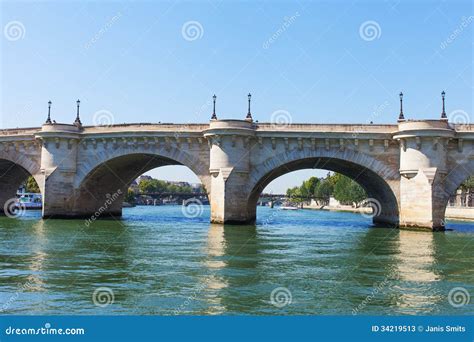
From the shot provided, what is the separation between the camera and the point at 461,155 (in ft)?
137

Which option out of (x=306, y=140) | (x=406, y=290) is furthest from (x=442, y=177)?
(x=406, y=290)

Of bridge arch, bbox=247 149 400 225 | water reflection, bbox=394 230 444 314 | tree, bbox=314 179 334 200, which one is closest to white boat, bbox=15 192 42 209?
bridge arch, bbox=247 149 400 225

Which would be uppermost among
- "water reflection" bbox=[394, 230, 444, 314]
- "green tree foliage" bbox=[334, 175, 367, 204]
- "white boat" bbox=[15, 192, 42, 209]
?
"green tree foliage" bbox=[334, 175, 367, 204]

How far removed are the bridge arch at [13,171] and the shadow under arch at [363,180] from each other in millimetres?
20652

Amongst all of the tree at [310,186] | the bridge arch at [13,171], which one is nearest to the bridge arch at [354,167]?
the bridge arch at [13,171]

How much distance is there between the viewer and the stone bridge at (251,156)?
40.9 metres

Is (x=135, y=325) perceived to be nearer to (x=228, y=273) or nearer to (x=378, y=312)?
(x=378, y=312)

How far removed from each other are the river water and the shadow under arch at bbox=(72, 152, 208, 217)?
17043mm

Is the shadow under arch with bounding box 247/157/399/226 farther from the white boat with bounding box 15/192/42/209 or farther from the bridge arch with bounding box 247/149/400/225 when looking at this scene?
the white boat with bounding box 15/192/42/209

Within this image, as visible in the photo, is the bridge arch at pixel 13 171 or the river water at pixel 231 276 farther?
the bridge arch at pixel 13 171

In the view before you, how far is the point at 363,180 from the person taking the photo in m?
52.6

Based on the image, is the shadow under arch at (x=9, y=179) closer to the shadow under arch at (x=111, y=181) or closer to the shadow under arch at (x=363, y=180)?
Result: the shadow under arch at (x=111, y=181)

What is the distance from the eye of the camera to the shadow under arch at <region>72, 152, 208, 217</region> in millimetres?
49875

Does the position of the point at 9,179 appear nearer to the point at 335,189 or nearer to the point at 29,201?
the point at 29,201
